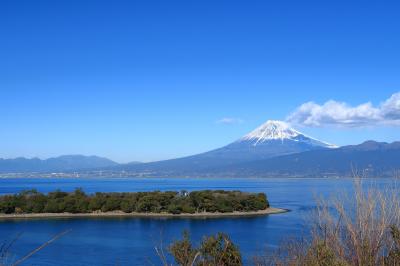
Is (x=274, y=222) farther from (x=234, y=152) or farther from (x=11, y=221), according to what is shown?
(x=234, y=152)

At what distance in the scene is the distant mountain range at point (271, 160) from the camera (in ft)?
345

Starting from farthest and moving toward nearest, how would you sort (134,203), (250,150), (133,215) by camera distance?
(250,150)
(134,203)
(133,215)

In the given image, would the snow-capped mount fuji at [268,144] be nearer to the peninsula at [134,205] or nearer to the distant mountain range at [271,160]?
the distant mountain range at [271,160]

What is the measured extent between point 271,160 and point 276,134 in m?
55.8

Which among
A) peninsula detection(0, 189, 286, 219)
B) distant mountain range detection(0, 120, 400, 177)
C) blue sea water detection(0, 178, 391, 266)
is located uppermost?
distant mountain range detection(0, 120, 400, 177)

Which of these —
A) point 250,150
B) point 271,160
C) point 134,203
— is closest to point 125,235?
point 134,203

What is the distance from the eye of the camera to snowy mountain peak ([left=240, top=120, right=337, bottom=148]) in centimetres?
17825

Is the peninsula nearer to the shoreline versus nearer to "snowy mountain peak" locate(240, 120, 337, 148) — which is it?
the shoreline

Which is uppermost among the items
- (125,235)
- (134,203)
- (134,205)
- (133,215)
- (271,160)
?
(271,160)

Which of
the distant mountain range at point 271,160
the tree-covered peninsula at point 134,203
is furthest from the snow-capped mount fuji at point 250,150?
the tree-covered peninsula at point 134,203

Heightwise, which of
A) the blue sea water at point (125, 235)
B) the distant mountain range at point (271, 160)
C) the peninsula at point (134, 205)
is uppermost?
the distant mountain range at point (271, 160)

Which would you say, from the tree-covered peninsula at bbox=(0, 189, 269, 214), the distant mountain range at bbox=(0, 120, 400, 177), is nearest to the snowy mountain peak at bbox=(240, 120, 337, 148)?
the distant mountain range at bbox=(0, 120, 400, 177)

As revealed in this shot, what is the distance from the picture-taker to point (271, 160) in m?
126

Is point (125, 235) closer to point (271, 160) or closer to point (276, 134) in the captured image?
point (271, 160)
